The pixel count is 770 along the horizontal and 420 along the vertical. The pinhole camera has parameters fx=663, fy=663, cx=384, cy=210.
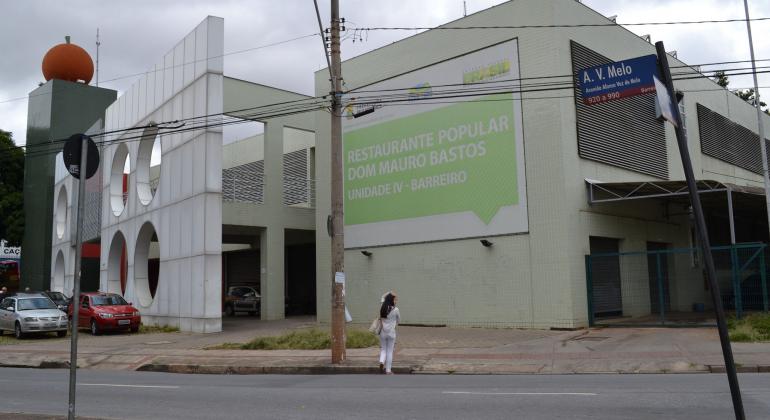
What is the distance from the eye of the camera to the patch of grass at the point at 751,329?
52.2ft

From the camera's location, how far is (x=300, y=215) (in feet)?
104

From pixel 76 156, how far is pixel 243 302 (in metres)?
29.0

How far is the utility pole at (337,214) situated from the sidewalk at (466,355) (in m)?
0.67

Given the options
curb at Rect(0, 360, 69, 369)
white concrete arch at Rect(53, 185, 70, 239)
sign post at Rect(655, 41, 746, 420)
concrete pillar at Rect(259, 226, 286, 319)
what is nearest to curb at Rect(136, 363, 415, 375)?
curb at Rect(0, 360, 69, 369)

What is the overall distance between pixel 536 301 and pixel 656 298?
6606 mm

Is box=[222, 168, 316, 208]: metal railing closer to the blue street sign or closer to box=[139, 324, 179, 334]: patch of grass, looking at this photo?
box=[139, 324, 179, 334]: patch of grass

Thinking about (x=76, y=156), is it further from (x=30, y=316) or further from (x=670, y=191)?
(x=30, y=316)

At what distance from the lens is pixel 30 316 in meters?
23.9

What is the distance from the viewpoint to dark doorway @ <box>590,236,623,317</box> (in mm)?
20031

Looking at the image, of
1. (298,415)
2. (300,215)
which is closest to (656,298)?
(300,215)

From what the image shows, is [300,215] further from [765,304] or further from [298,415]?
[298,415]

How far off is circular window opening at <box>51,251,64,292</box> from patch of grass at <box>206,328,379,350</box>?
27.8 meters

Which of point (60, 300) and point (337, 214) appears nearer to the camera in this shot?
point (337, 214)

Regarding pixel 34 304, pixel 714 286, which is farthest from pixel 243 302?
pixel 714 286
